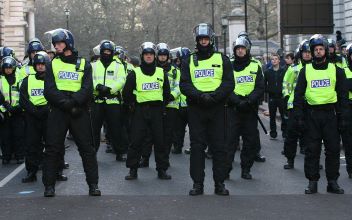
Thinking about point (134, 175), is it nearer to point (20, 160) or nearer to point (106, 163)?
point (106, 163)

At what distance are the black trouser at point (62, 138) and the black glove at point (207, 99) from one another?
142 centimetres

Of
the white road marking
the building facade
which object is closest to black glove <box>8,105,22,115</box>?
the white road marking

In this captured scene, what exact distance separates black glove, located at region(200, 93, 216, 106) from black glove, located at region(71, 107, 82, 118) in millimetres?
1468

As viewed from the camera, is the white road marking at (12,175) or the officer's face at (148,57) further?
the officer's face at (148,57)

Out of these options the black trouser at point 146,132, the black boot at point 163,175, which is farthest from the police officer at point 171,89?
the black boot at point 163,175

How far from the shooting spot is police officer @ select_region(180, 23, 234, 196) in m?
10.5

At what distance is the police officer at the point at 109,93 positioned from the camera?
1483cm

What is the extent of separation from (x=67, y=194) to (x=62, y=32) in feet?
6.52

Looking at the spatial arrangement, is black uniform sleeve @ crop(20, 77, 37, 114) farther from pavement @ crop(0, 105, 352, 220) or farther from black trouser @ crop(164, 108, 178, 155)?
black trouser @ crop(164, 108, 178, 155)

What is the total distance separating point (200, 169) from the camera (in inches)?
417

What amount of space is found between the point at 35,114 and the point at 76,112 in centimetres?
Result: 190

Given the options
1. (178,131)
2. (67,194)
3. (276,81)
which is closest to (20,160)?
(178,131)

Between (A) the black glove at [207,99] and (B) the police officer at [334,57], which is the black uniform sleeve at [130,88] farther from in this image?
(B) the police officer at [334,57]

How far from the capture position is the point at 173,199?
10.0 metres
